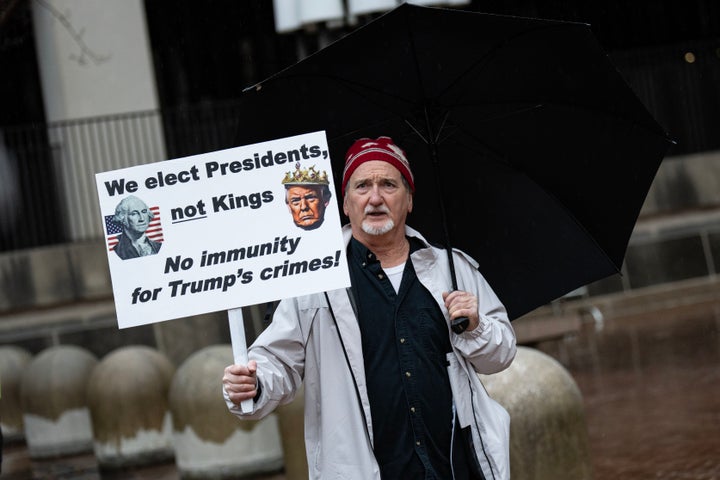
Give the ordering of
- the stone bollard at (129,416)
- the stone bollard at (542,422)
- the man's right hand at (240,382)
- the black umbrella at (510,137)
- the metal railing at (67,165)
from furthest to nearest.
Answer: the metal railing at (67,165)
the stone bollard at (129,416)
the stone bollard at (542,422)
the black umbrella at (510,137)
the man's right hand at (240,382)

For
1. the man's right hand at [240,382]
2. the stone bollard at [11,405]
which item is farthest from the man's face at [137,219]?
the stone bollard at [11,405]

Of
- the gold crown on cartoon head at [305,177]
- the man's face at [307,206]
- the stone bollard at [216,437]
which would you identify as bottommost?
the stone bollard at [216,437]

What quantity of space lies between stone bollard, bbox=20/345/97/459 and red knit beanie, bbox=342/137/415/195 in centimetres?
766

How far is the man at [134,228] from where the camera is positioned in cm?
432

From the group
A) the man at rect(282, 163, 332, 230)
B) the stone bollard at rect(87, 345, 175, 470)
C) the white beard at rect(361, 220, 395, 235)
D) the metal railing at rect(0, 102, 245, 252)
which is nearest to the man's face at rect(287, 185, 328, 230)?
the man at rect(282, 163, 332, 230)

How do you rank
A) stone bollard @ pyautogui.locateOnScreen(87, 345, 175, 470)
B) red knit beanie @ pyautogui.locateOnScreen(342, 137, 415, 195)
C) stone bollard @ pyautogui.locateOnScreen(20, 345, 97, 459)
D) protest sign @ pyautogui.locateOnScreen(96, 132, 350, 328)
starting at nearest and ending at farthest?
protest sign @ pyautogui.locateOnScreen(96, 132, 350, 328)
red knit beanie @ pyautogui.locateOnScreen(342, 137, 415, 195)
stone bollard @ pyautogui.locateOnScreen(87, 345, 175, 470)
stone bollard @ pyautogui.locateOnScreen(20, 345, 97, 459)

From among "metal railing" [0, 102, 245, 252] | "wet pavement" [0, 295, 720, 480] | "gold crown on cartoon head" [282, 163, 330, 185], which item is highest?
"metal railing" [0, 102, 245, 252]

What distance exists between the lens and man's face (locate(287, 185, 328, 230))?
435 centimetres

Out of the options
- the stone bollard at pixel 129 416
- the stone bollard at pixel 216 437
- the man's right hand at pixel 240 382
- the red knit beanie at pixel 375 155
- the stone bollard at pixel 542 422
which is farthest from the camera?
the stone bollard at pixel 129 416

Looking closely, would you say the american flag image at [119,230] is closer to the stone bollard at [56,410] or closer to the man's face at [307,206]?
the man's face at [307,206]

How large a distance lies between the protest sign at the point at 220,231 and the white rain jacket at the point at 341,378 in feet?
0.72

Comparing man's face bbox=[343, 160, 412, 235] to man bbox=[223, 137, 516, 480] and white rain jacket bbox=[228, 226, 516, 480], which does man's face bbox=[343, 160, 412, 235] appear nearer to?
man bbox=[223, 137, 516, 480]

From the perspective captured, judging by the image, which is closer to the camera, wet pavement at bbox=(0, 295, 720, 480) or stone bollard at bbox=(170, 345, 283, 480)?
wet pavement at bbox=(0, 295, 720, 480)

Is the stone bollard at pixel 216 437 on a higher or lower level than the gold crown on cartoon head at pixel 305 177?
lower
